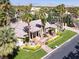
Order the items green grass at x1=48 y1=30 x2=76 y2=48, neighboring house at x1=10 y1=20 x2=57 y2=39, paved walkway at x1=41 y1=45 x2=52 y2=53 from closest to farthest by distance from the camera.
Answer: paved walkway at x1=41 y1=45 x2=52 y2=53 → neighboring house at x1=10 y1=20 x2=57 y2=39 → green grass at x1=48 y1=30 x2=76 y2=48

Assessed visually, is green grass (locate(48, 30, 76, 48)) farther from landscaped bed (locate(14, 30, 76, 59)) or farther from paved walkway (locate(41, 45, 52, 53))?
paved walkway (locate(41, 45, 52, 53))

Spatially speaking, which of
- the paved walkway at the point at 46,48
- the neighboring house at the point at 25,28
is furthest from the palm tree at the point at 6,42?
the neighboring house at the point at 25,28

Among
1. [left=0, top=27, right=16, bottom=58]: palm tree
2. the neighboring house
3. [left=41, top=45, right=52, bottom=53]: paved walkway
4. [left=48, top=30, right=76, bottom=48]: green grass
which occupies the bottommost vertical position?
[left=48, top=30, right=76, bottom=48]: green grass

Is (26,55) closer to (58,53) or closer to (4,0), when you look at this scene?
(58,53)

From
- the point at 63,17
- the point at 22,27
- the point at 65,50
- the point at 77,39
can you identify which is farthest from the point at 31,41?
the point at 63,17

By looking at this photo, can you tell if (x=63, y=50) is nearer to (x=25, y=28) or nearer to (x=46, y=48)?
(x=46, y=48)

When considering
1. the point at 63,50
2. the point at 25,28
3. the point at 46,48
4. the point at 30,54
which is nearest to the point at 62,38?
the point at 46,48

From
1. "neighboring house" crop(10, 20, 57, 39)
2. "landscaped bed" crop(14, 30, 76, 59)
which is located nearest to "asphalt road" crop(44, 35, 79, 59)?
"landscaped bed" crop(14, 30, 76, 59)
